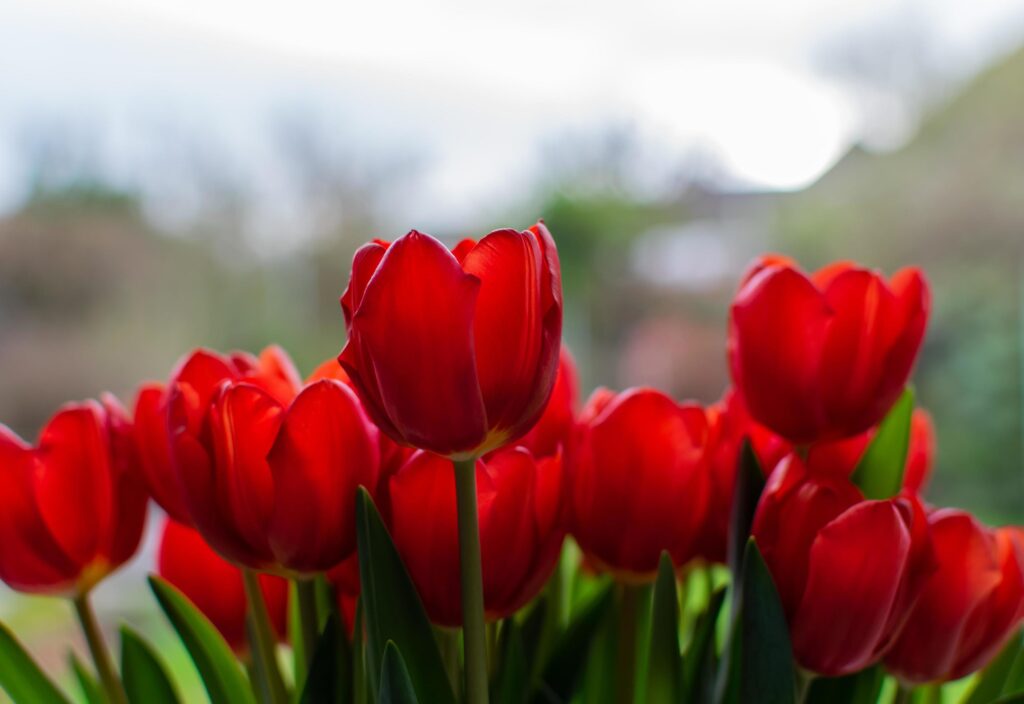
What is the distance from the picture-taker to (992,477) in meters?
3.15

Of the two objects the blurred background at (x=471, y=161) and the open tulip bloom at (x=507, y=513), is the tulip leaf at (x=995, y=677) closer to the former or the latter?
the open tulip bloom at (x=507, y=513)

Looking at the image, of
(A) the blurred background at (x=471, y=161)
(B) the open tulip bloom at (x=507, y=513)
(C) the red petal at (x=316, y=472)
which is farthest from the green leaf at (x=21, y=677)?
(A) the blurred background at (x=471, y=161)

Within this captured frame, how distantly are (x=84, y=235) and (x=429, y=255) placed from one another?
2164mm

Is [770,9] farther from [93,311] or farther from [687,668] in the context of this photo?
[687,668]

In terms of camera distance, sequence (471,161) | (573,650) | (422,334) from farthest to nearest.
→ (471,161)
(573,650)
(422,334)

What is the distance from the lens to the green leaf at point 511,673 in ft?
0.97

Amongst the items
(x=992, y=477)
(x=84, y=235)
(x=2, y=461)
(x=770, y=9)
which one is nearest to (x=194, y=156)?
(x=84, y=235)

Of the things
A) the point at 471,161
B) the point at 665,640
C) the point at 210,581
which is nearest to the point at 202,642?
the point at 210,581

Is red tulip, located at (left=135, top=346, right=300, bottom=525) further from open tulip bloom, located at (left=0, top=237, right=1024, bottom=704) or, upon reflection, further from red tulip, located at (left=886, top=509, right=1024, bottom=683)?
red tulip, located at (left=886, top=509, right=1024, bottom=683)

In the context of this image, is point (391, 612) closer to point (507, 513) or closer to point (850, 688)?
point (507, 513)

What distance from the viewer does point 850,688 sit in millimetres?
317

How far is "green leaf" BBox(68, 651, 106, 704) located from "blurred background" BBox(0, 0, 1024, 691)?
1.77 meters

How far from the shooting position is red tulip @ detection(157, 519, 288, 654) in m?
0.34

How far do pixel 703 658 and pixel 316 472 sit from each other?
13 centimetres
